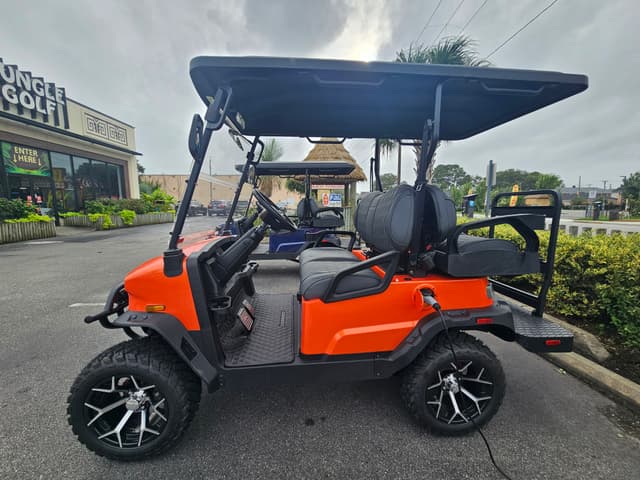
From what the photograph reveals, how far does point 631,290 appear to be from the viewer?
7.70ft

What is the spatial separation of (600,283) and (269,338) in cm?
309

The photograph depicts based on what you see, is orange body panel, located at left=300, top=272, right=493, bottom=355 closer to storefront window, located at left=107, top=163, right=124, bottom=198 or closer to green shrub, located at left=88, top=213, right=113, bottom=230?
green shrub, located at left=88, top=213, right=113, bottom=230

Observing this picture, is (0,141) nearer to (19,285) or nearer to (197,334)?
(19,285)

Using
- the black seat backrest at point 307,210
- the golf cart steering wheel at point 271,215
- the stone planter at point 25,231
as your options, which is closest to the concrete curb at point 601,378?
the golf cart steering wheel at point 271,215

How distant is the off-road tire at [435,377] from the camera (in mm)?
1642

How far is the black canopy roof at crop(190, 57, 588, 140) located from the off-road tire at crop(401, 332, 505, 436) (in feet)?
5.10

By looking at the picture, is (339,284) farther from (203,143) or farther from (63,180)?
(63,180)

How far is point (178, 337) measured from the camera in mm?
1538

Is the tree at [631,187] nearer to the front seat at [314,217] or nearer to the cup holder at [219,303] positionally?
the front seat at [314,217]

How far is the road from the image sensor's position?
1.47 m

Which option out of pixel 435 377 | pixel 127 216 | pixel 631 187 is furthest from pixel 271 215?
pixel 631 187

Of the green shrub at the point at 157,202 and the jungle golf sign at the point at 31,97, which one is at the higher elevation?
the jungle golf sign at the point at 31,97

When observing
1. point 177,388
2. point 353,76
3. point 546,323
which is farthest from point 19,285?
point 546,323

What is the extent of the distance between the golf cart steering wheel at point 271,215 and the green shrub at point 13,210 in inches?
393
